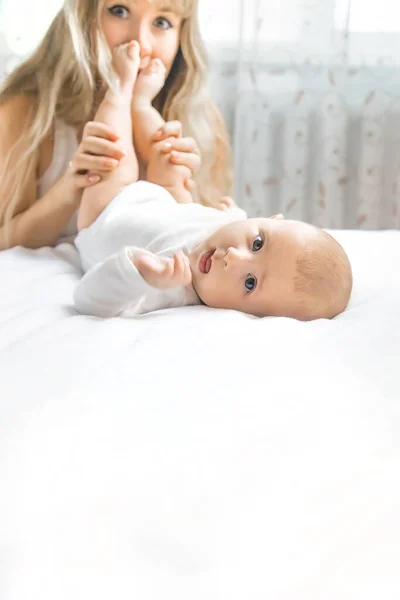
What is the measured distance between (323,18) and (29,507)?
2.15 metres

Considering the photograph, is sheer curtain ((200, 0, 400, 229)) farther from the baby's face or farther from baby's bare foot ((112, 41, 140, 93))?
the baby's face

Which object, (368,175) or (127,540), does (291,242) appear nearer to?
(127,540)

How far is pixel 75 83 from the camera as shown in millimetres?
1783

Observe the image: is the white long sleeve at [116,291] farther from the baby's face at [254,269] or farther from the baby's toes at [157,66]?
the baby's toes at [157,66]

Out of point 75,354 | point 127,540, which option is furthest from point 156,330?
point 127,540

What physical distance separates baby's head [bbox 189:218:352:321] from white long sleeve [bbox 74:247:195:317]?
89 millimetres

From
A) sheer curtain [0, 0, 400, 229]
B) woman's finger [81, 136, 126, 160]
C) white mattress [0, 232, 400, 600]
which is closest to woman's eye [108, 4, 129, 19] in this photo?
woman's finger [81, 136, 126, 160]

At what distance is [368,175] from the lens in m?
2.45

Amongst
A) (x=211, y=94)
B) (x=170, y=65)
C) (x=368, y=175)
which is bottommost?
(x=368, y=175)

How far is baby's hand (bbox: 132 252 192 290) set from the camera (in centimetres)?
104

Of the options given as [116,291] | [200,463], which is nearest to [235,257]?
[116,291]

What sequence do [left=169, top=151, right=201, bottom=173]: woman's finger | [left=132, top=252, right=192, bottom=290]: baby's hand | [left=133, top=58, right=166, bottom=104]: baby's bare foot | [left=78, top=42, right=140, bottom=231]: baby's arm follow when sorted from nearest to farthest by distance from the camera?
[left=132, top=252, right=192, bottom=290]: baby's hand
[left=78, top=42, right=140, bottom=231]: baby's arm
[left=169, top=151, right=201, bottom=173]: woman's finger
[left=133, top=58, right=166, bottom=104]: baby's bare foot

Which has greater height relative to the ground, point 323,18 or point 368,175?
point 323,18

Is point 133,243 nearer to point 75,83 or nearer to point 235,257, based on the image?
point 235,257
